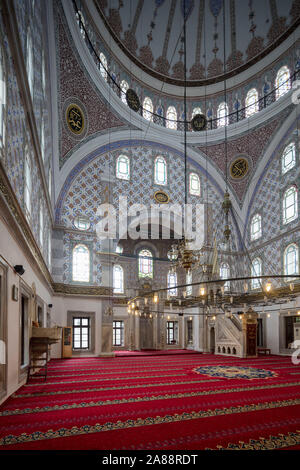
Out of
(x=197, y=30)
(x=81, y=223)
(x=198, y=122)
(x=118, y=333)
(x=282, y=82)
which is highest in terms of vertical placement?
(x=197, y=30)

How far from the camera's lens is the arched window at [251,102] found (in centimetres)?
1449

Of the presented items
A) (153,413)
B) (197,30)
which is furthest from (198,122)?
(153,413)

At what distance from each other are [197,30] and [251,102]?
12.4 ft

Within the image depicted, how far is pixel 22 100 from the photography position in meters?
5.73

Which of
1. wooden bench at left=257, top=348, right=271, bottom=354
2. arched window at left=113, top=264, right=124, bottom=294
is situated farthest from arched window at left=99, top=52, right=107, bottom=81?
wooden bench at left=257, top=348, right=271, bottom=354

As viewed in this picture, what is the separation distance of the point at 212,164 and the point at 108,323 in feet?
27.4

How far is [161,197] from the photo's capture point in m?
15.1

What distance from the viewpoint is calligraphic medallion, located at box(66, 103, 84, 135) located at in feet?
38.0

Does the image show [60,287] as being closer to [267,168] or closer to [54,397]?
[54,397]

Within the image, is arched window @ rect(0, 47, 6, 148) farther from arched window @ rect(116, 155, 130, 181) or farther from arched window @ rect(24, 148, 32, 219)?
arched window @ rect(116, 155, 130, 181)

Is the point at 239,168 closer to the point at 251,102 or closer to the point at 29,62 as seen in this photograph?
the point at 251,102

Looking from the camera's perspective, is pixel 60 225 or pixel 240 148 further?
pixel 240 148

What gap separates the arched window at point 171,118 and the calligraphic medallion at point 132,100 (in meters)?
1.62

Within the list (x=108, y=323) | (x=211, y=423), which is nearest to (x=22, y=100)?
(x=211, y=423)
